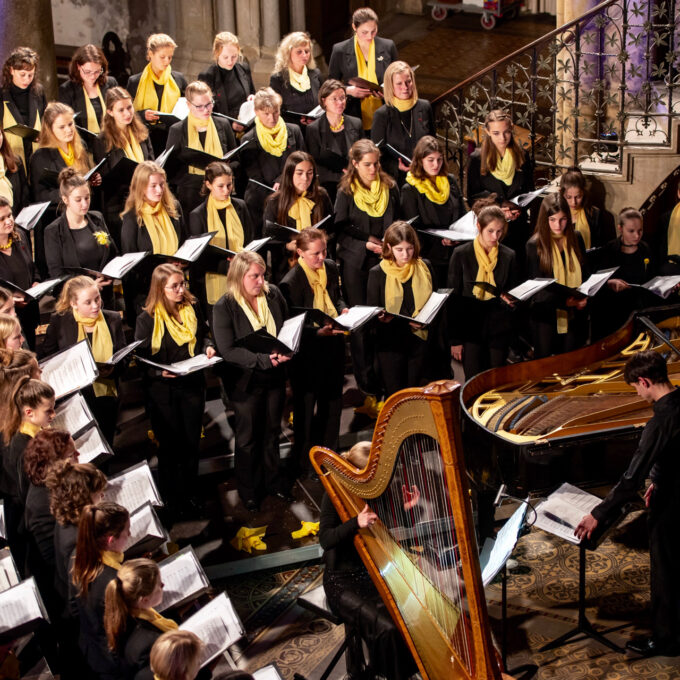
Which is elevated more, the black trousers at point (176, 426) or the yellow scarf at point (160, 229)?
the yellow scarf at point (160, 229)

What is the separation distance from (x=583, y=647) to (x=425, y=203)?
325 cm

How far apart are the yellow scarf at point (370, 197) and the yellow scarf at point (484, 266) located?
0.72 metres

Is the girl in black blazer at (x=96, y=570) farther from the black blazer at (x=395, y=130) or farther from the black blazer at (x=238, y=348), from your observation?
the black blazer at (x=395, y=130)

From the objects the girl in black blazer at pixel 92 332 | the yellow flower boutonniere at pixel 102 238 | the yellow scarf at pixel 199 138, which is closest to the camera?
the girl in black blazer at pixel 92 332

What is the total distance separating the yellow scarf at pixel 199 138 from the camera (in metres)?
7.64

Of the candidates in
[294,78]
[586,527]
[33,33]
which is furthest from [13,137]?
[586,527]

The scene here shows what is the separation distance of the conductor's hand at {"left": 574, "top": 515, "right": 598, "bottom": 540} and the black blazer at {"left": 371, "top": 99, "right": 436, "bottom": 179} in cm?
379

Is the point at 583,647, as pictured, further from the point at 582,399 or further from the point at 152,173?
the point at 152,173

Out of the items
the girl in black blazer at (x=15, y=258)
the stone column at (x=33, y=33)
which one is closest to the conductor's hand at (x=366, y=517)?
the girl in black blazer at (x=15, y=258)

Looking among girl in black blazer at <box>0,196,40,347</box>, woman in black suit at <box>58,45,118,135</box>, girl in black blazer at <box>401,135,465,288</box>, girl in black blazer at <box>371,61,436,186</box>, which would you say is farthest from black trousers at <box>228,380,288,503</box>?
woman in black suit at <box>58,45,118,135</box>

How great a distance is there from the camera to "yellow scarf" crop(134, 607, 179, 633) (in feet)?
13.3

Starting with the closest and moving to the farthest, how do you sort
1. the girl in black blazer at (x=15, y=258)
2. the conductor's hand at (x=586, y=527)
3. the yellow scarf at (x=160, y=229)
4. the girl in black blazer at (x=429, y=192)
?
the conductor's hand at (x=586, y=527), the girl in black blazer at (x=15, y=258), the yellow scarf at (x=160, y=229), the girl in black blazer at (x=429, y=192)

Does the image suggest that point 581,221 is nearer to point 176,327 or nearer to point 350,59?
point 350,59

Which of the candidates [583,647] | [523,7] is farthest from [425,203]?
[523,7]
